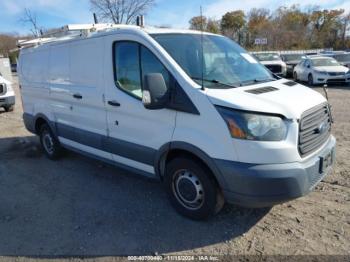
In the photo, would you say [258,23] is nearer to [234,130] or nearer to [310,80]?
[310,80]

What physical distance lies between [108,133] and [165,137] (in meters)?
1.12

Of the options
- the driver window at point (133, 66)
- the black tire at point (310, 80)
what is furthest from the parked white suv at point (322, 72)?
the driver window at point (133, 66)

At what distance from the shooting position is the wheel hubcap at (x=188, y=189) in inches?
140

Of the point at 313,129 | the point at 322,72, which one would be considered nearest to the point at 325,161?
the point at 313,129

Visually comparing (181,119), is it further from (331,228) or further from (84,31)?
(84,31)

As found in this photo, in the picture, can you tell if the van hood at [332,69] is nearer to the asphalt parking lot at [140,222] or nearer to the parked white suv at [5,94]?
the asphalt parking lot at [140,222]

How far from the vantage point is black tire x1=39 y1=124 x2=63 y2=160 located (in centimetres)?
598

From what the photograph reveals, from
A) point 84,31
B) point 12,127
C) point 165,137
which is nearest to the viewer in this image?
point 165,137

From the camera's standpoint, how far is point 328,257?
3000mm

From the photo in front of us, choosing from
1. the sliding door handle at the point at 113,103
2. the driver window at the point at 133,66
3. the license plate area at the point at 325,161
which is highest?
the driver window at the point at 133,66

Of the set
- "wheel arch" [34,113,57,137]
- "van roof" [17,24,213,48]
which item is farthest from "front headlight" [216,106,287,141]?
"wheel arch" [34,113,57,137]

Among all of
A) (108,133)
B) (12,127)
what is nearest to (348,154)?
(108,133)

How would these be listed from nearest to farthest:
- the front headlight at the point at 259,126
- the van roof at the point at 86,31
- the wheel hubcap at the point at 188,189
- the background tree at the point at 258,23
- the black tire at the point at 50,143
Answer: the front headlight at the point at 259,126 < the wheel hubcap at the point at 188,189 < the van roof at the point at 86,31 < the black tire at the point at 50,143 < the background tree at the point at 258,23

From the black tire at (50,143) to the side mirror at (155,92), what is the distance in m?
3.03
